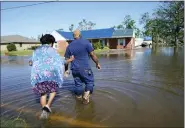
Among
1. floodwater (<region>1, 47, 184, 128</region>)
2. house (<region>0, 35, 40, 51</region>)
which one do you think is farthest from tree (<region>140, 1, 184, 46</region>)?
floodwater (<region>1, 47, 184, 128</region>)

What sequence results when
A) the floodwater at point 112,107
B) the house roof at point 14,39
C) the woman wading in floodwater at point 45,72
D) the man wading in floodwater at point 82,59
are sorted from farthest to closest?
the house roof at point 14,39 → the man wading in floodwater at point 82,59 → the woman wading in floodwater at point 45,72 → the floodwater at point 112,107

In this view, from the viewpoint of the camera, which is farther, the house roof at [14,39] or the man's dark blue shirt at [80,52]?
the house roof at [14,39]

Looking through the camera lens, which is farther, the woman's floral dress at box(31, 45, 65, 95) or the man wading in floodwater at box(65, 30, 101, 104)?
the man wading in floodwater at box(65, 30, 101, 104)

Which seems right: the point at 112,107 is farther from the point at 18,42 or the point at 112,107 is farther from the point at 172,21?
the point at 18,42

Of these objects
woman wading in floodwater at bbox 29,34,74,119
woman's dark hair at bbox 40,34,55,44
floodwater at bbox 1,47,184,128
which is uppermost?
woman's dark hair at bbox 40,34,55,44

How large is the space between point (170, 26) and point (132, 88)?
51890 millimetres

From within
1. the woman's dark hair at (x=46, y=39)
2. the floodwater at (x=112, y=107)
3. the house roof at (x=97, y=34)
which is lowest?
the floodwater at (x=112, y=107)

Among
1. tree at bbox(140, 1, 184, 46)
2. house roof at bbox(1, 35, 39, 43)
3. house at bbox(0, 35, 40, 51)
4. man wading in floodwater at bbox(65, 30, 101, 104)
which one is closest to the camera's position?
man wading in floodwater at bbox(65, 30, 101, 104)

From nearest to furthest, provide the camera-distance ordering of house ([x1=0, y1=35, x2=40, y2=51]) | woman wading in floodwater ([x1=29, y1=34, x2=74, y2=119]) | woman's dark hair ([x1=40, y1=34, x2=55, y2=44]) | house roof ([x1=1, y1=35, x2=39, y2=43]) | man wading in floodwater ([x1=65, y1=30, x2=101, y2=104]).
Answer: woman wading in floodwater ([x1=29, y1=34, x2=74, y2=119]) < woman's dark hair ([x1=40, y1=34, x2=55, y2=44]) < man wading in floodwater ([x1=65, y1=30, x2=101, y2=104]) < house ([x1=0, y1=35, x2=40, y2=51]) < house roof ([x1=1, y1=35, x2=39, y2=43])

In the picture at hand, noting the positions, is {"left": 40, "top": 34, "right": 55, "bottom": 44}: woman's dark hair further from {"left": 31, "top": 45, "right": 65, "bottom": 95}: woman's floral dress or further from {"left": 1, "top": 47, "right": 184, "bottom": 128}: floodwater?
{"left": 1, "top": 47, "right": 184, "bottom": 128}: floodwater

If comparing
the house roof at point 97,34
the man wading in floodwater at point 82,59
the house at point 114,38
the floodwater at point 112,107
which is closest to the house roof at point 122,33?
the house at point 114,38

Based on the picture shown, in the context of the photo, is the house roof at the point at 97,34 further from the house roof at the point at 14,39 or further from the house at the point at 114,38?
the house roof at the point at 14,39

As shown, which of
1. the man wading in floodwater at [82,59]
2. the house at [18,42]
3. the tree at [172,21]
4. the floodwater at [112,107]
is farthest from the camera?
the house at [18,42]

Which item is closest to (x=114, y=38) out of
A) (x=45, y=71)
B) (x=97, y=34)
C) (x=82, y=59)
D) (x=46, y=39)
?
(x=97, y=34)
